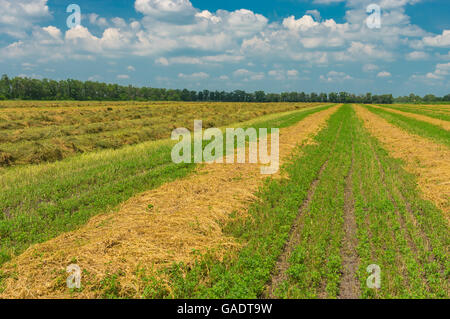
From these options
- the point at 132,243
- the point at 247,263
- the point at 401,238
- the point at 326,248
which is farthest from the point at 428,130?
the point at 132,243

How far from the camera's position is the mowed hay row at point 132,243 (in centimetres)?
437

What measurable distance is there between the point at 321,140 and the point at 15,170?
57.4ft

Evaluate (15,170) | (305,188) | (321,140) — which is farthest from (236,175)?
(321,140)

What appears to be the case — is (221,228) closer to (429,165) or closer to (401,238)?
(401,238)

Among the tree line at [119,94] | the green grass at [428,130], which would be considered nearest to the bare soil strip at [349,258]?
the green grass at [428,130]

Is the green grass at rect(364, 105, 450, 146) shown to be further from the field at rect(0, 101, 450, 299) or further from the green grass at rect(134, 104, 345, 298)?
the green grass at rect(134, 104, 345, 298)

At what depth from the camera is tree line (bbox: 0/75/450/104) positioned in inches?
3989

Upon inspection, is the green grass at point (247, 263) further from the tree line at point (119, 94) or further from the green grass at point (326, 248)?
the tree line at point (119, 94)

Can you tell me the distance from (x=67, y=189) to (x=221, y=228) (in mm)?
5670

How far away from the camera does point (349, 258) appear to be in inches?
200

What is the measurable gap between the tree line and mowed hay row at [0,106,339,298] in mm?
118336

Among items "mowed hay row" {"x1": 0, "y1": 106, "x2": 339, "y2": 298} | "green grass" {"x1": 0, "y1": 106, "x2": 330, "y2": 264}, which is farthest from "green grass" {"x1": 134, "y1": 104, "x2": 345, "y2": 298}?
"green grass" {"x1": 0, "y1": 106, "x2": 330, "y2": 264}
